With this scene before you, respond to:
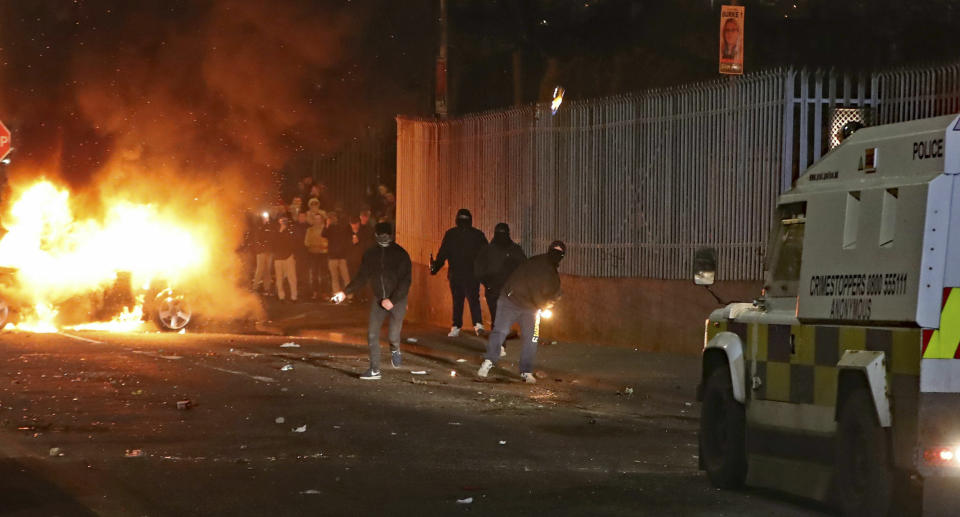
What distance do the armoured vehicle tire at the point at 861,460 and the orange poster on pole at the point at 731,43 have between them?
13.9 meters

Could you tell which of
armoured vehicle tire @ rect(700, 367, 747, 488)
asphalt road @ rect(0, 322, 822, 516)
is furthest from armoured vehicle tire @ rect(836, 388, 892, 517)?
armoured vehicle tire @ rect(700, 367, 747, 488)

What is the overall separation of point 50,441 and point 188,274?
12.5m

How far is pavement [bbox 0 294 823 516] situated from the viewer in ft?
29.4

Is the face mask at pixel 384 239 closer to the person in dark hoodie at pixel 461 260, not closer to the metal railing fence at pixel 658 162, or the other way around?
the metal railing fence at pixel 658 162

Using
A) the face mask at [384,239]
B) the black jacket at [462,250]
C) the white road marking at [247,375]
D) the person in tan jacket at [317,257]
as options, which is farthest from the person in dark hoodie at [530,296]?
Result: the person in tan jacket at [317,257]

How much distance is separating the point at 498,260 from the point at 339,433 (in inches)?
329

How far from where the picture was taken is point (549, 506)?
28.9 feet

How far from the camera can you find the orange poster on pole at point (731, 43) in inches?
838

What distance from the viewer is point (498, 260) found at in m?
20.0

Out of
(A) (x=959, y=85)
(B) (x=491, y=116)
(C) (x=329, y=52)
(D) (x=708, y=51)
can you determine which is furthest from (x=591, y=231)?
(C) (x=329, y=52)

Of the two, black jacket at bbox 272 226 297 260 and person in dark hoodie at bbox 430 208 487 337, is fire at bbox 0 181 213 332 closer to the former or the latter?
black jacket at bbox 272 226 297 260

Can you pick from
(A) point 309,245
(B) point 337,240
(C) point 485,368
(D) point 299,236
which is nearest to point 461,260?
(C) point 485,368

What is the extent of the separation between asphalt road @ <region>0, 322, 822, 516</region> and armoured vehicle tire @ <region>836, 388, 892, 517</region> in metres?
0.77

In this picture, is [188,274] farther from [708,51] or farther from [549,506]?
[549,506]
